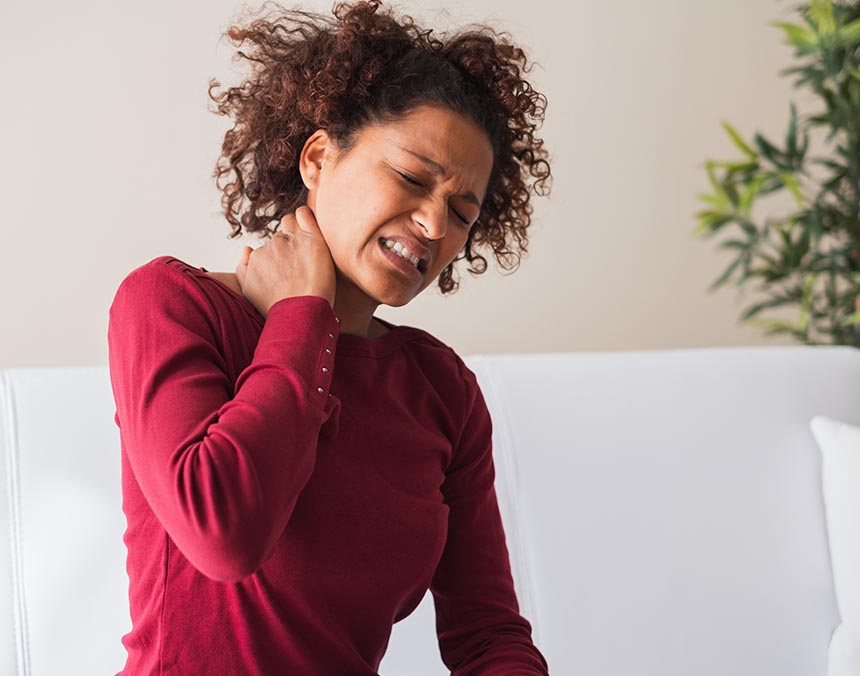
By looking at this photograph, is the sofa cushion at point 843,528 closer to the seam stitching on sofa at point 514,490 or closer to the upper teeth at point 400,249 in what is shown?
the seam stitching on sofa at point 514,490

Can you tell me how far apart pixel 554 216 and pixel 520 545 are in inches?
37.8

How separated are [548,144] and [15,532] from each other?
4.91 ft

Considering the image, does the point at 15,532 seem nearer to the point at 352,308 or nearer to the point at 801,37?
the point at 352,308

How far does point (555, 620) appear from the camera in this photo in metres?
1.76

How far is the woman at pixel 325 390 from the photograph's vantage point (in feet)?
3.10

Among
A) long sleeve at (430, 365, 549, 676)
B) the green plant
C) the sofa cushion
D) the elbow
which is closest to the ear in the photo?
long sleeve at (430, 365, 549, 676)

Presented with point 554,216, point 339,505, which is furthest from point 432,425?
point 554,216

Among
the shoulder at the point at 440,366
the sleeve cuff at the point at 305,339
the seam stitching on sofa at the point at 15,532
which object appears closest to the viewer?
the sleeve cuff at the point at 305,339

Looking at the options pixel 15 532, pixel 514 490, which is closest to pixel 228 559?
pixel 15 532

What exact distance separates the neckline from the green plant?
141 cm

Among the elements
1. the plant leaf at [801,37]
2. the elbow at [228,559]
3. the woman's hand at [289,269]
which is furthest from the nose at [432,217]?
the plant leaf at [801,37]

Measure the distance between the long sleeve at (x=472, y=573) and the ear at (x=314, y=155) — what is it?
33cm

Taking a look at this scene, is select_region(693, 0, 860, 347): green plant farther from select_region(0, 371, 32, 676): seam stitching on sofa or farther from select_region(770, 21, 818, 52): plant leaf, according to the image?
select_region(0, 371, 32, 676): seam stitching on sofa

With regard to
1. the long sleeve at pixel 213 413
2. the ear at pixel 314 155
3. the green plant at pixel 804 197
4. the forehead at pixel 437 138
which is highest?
the green plant at pixel 804 197
